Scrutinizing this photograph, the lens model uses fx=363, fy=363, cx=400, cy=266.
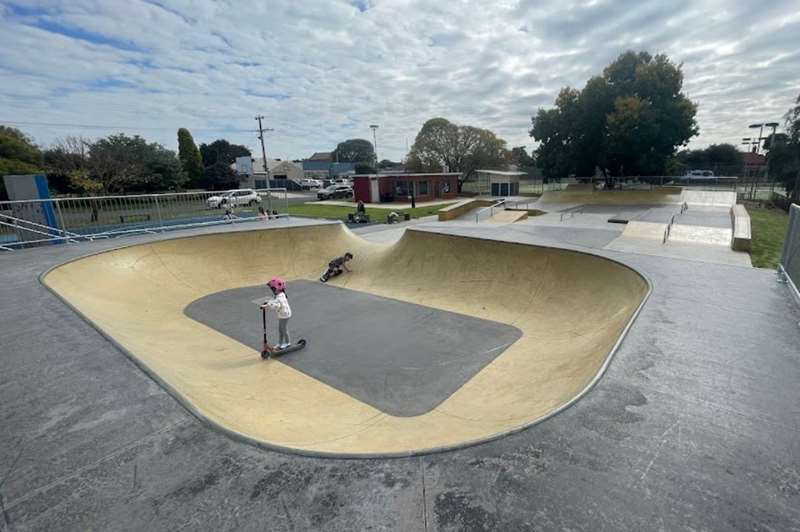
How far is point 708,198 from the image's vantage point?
23000mm

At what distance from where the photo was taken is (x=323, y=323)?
8773 mm

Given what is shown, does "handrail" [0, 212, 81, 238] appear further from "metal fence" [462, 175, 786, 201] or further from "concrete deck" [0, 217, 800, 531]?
"metal fence" [462, 175, 786, 201]

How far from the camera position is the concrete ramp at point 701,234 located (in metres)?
11.6

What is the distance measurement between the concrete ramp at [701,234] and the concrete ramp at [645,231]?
0.31 meters

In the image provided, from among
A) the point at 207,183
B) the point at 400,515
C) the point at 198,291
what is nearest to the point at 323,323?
the point at 198,291

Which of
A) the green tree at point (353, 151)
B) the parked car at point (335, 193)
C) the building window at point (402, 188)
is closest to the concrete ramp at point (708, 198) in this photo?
the building window at point (402, 188)

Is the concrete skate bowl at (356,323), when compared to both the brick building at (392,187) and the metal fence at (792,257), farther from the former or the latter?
the brick building at (392,187)

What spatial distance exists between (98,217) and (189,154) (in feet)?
149

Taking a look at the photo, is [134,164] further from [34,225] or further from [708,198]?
[708,198]

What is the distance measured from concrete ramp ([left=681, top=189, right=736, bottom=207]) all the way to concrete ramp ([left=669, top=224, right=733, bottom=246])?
10.4 metres

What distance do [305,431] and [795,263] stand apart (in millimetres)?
8577

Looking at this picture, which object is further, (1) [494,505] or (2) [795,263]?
(2) [795,263]

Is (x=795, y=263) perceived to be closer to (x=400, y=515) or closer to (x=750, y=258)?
(x=750, y=258)

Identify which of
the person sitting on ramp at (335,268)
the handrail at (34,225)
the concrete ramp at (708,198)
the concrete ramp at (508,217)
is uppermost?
the handrail at (34,225)
